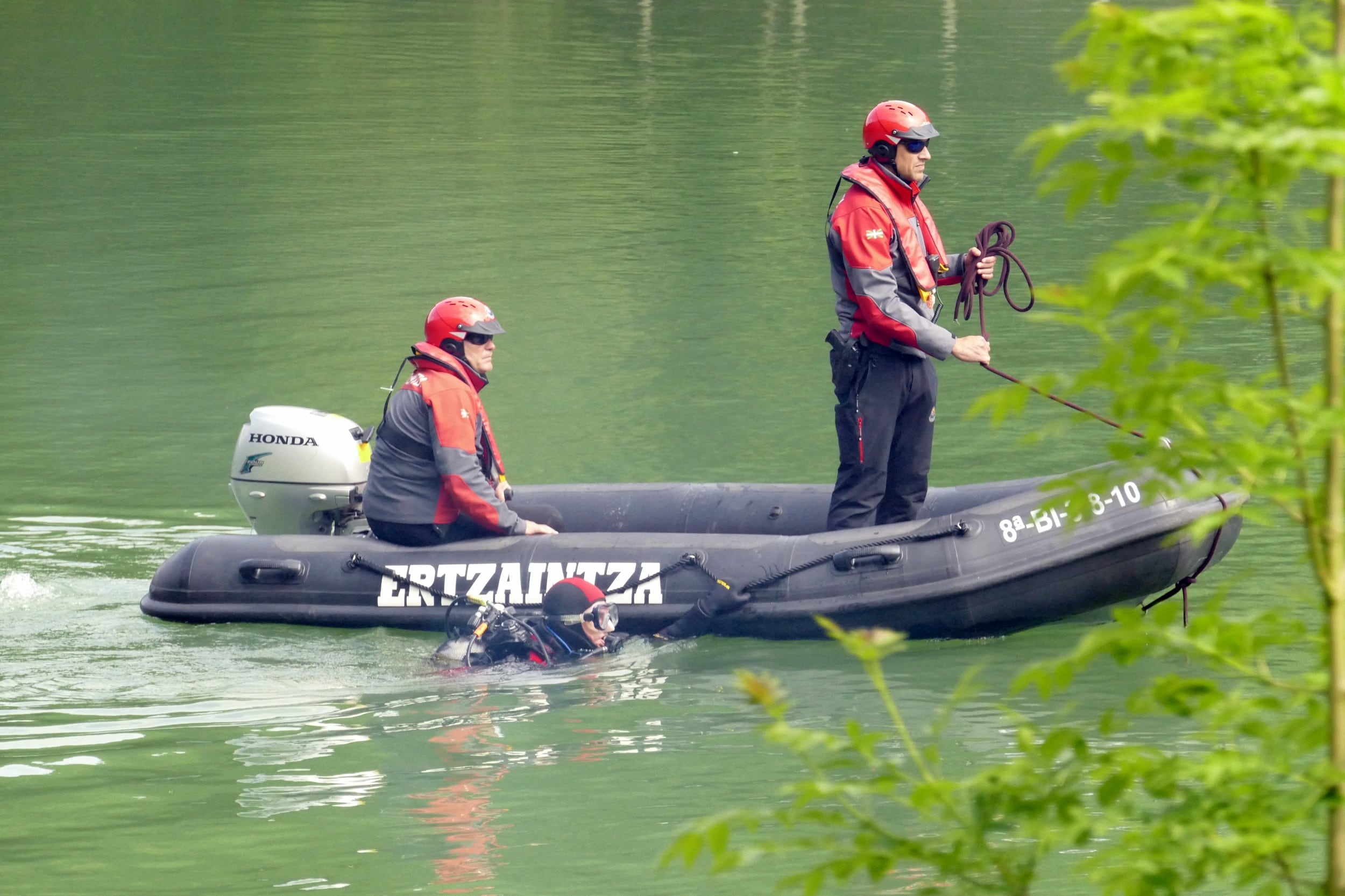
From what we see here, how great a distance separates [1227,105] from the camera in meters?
1.83

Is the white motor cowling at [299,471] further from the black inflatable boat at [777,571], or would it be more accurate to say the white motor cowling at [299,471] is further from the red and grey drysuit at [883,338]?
the red and grey drysuit at [883,338]

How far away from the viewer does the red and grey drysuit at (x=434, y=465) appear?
6398 millimetres

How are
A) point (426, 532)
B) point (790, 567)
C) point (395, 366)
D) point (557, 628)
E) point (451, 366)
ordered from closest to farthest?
point (557, 628) → point (790, 567) → point (451, 366) → point (426, 532) → point (395, 366)

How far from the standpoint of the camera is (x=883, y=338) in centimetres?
625

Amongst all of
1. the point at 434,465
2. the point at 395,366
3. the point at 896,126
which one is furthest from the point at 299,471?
the point at 395,366

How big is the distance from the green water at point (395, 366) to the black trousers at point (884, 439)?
2.04 ft

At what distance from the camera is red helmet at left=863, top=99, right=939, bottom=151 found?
6.18m

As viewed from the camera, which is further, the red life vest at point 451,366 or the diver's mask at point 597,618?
the red life vest at point 451,366

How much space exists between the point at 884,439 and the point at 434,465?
1.66 m

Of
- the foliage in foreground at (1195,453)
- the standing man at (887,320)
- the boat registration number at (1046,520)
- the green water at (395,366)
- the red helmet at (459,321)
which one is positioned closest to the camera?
the foliage in foreground at (1195,453)

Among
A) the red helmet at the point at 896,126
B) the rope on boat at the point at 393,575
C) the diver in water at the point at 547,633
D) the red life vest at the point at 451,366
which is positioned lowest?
the diver in water at the point at 547,633

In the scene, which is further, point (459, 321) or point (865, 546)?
point (459, 321)

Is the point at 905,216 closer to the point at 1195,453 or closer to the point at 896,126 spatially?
the point at 896,126

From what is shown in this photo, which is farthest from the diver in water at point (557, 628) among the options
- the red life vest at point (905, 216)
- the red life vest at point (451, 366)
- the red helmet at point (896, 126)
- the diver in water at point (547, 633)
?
the red helmet at point (896, 126)
